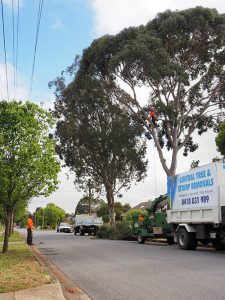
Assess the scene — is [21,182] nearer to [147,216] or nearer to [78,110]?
[147,216]

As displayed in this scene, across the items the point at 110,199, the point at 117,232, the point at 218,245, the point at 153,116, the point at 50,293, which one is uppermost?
the point at 153,116

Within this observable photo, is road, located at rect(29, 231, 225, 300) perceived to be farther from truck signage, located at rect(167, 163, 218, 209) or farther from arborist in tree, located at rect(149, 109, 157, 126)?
arborist in tree, located at rect(149, 109, 157, 126)

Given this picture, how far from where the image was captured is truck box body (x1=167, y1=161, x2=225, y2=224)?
18.1 meters

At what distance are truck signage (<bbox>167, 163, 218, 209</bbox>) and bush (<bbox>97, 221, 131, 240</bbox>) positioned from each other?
1069 cm

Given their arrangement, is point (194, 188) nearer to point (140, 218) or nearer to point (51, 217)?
point (140, 218)

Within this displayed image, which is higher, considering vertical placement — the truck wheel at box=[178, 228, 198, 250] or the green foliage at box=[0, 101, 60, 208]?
the green foliage at box=[0, 101, 60, 208]

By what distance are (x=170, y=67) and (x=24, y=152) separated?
1492cm

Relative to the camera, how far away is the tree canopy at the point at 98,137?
124 feet

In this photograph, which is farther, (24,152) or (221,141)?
(221,141)

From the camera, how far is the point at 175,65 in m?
29.2

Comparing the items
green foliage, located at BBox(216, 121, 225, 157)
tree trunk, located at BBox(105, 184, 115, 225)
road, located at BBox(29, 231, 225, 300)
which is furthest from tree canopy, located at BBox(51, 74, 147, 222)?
road, located at BBox(29, 231, 225, 300)

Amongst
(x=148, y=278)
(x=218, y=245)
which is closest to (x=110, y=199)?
(x=218, y=245)

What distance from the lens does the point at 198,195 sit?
63.6 feet

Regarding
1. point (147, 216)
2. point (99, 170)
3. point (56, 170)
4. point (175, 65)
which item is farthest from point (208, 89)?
point (56, 170)
